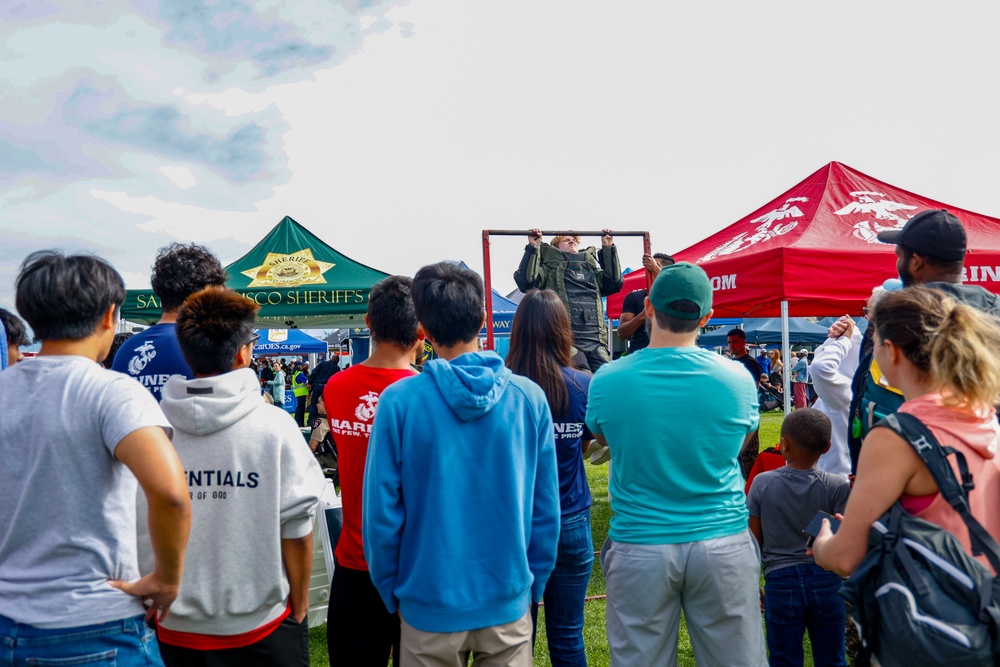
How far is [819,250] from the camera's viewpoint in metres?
5.75

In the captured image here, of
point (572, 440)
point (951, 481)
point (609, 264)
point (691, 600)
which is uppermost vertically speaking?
point (609, 264)

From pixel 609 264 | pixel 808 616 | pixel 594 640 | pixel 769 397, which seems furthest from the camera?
pixel 769 397

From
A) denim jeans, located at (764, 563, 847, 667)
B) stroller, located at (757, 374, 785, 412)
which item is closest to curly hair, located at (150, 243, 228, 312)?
denim jeans, located at (764, 563, 847, 667)

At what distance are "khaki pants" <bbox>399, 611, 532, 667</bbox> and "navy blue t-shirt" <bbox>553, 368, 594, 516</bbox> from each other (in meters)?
0.91

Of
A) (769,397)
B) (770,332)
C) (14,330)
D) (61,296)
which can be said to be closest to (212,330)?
(61,296)

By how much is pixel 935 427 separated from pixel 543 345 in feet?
5.06

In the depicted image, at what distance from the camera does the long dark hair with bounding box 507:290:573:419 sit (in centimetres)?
291

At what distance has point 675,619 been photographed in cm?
233

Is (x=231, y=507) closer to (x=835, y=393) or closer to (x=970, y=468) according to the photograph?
(x=970, y=468)

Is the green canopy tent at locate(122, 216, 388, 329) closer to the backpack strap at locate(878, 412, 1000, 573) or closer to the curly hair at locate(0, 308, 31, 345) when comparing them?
the curly hair at locate(0, 308, 31, 345)

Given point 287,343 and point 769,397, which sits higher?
point 287,343

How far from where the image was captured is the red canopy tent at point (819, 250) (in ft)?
18.8

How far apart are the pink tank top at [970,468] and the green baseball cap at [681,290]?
80 cm

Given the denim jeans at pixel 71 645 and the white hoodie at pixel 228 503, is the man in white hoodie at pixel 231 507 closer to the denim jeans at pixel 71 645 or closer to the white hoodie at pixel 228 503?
the white hoodie at pixel 228 503
